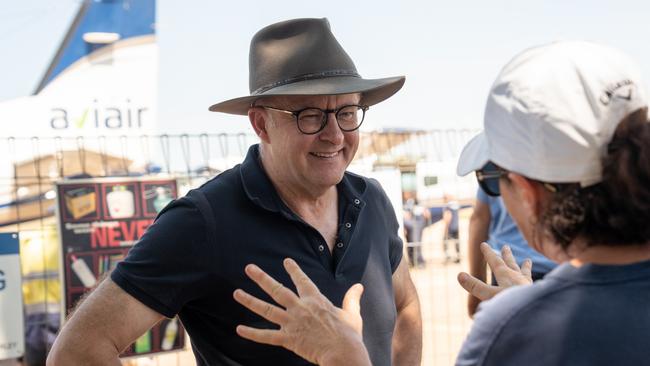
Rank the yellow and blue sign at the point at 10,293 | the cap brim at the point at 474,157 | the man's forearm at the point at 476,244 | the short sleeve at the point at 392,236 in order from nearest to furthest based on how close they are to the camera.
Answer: the cap brim at the point at 474,157 < the short sleeve at the point at 392,236 < the man's forearm at the point at 476,244 < the yellow and blue sign at the point at 10,293

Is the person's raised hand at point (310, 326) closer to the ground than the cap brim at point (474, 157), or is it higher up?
closer to the ground

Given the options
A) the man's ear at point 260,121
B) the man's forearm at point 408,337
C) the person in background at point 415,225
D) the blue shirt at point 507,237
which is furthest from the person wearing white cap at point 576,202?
the person in background at point 415,225

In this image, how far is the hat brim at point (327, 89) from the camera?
234 cm

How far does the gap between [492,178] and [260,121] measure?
1.23m

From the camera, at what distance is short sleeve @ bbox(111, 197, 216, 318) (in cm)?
211

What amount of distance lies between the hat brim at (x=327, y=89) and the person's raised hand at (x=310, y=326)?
2.66 feet

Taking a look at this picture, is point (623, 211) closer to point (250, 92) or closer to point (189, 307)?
point (189, 307)

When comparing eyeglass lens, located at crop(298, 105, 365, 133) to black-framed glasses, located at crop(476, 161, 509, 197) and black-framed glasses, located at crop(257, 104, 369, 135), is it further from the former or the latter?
black-framed glasses, located at crop(476, 161, 509, 197)

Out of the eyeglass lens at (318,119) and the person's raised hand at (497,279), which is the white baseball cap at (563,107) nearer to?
the person's raised hand at (497,279)

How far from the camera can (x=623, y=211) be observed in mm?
1206

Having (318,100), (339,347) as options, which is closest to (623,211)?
(339,347)

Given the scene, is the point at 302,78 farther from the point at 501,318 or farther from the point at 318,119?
the point at 501,318

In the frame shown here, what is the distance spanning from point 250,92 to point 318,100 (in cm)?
26

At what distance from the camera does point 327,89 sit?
7.70 feet
